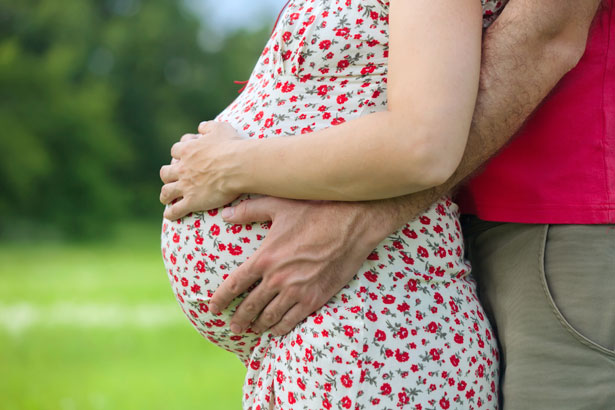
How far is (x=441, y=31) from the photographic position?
→ 108cm

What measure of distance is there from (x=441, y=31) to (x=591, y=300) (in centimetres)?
52

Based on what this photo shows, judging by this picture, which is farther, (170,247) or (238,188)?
(170,247)

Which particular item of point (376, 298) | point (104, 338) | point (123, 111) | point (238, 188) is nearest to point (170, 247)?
point (238, 188)

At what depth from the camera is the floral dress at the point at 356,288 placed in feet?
3.89

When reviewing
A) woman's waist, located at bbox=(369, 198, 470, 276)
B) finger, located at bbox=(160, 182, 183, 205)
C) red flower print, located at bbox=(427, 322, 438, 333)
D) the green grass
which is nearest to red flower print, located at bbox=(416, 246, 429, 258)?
woman's waist, located at bbox=(369, 198, 470, 276)

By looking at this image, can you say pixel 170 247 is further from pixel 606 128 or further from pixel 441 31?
pixel 606 128

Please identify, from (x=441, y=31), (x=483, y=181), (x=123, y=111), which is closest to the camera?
(x=441, y=31)

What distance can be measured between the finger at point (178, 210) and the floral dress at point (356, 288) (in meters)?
0.02

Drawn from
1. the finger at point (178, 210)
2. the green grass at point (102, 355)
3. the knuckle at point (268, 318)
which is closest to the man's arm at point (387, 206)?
the knuckle at point (268, 318)

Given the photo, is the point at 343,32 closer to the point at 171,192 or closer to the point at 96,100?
the point at 171,192

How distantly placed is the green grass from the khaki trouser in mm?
4047

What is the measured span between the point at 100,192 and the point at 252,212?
2547cm

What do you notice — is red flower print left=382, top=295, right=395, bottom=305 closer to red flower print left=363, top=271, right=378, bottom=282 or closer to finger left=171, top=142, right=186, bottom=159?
red flower print left=363, top=271, right=378, bottom=282

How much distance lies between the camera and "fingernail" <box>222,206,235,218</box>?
1.28 m
